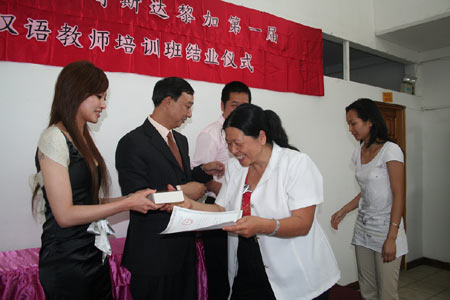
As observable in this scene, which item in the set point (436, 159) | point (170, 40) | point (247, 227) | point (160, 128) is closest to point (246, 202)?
point (247, 227)

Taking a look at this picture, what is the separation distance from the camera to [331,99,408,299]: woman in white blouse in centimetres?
202

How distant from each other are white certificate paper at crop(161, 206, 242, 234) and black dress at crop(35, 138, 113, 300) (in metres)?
0.35

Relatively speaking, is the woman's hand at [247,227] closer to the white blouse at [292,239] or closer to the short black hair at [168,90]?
the white blouse at [292,239]

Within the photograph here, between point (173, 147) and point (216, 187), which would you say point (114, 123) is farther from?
point (216, 187)

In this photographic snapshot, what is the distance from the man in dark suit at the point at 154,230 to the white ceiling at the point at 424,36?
3572mm

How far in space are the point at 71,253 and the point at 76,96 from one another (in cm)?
57

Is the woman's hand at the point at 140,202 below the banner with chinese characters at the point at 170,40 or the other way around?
below

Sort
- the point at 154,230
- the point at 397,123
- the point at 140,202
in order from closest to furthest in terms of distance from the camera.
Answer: the point at 140,202 → the point at 154,230 → the point at 397,123

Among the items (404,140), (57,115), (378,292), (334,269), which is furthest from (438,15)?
(57,115)

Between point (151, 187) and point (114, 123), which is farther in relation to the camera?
point (114, 123)

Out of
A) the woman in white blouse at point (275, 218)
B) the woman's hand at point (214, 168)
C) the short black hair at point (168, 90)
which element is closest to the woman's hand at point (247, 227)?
the woman in white blouse at point (275, 218)

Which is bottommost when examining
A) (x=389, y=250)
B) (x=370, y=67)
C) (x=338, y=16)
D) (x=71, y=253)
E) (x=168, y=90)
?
(x=389, y=250)

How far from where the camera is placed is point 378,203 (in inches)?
83.4

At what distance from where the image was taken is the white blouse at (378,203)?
6.75 feet
